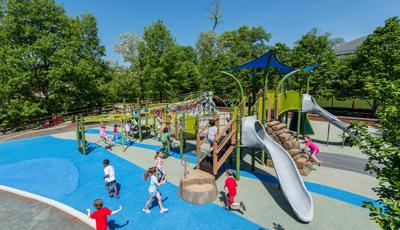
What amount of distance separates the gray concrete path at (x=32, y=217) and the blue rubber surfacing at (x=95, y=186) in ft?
2.00

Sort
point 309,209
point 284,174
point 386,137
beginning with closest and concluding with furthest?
point 386,137 < point 309,209 < point 284,174

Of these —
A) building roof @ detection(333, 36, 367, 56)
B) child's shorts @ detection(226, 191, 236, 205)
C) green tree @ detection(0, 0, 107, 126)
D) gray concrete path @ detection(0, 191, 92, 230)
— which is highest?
building roof @ detection(333, 36, 367, 56)

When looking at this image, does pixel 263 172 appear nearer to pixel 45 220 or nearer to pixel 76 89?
pixel 45 220

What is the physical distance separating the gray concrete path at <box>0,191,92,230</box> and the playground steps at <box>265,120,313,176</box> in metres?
9.05

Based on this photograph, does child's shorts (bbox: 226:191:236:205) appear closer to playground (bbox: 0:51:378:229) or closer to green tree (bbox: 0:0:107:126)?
playground (bbox: 0:51:378:229)

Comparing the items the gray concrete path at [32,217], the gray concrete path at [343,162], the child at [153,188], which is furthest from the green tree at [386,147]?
the gray concrete path at [343,162]

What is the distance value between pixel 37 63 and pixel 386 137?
3017cm

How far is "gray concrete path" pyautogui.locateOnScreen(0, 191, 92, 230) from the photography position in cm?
642

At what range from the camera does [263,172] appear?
10391 mm

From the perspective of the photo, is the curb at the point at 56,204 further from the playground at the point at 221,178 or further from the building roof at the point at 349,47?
the building roof at the point at 349,47

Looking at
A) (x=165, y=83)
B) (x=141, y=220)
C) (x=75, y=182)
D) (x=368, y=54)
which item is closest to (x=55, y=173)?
(x=75, y=182)

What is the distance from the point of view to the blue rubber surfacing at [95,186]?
651cm

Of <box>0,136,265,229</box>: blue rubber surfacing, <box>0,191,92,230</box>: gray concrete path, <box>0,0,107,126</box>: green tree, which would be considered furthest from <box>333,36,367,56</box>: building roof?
<box>0,191,92,230</box>: gray concrete path

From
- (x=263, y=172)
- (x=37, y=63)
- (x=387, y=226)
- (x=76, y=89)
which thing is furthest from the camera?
(x=76, y=89)
